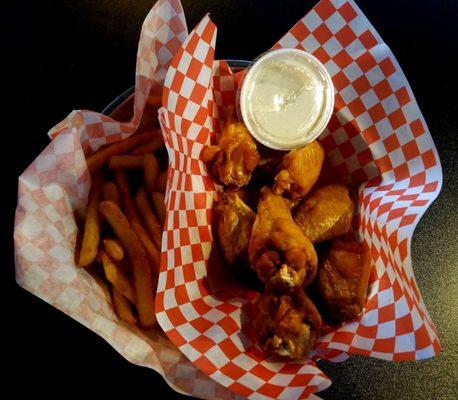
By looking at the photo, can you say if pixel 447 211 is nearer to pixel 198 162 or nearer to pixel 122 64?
pixel 198 162

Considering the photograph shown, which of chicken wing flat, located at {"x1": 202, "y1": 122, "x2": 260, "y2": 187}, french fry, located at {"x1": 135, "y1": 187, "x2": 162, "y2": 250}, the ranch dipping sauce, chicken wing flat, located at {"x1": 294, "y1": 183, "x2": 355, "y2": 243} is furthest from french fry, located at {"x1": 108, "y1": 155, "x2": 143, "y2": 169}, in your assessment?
chicken wing flat, located at {"x1": 294, "y1": 183, "x2": 355, "y2": 243}

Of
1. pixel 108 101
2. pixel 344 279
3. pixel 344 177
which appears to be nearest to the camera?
pixel 344 279

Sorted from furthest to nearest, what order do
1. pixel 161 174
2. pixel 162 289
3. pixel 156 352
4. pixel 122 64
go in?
1. pixel 122 64
2. pixel 161 174
3. pixel 156 352
4. pixel 162 289

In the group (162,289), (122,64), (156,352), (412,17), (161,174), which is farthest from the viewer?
(412,17)

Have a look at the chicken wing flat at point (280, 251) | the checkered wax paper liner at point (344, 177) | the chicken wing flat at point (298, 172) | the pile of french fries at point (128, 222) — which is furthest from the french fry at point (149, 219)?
the chicken wing flat at point (298, 172)

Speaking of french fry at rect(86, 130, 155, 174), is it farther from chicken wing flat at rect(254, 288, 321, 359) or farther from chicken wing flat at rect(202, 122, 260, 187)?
chicken wing flat at rect(254, 288, 321, 359)

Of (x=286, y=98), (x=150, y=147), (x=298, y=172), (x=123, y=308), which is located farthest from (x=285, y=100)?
(x=123, y=308)

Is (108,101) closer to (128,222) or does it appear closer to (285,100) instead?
(128,222)

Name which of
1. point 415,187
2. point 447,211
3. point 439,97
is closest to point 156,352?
point 415,187
